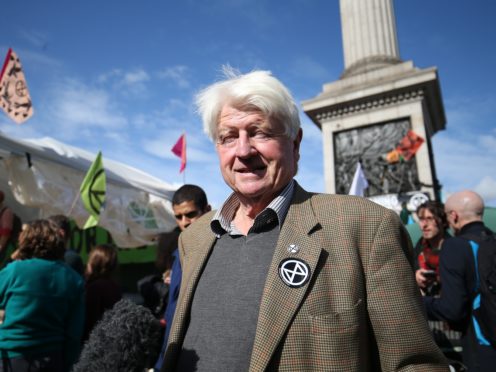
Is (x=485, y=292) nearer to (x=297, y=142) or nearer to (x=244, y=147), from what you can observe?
(x=297, y=142)

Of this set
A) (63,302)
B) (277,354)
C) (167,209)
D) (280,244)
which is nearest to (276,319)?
(277,354)

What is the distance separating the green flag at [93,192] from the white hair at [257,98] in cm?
435

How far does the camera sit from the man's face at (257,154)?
1568mm

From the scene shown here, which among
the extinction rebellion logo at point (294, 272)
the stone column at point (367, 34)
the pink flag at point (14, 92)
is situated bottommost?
the extinction rebellion logo at point (294, 272)

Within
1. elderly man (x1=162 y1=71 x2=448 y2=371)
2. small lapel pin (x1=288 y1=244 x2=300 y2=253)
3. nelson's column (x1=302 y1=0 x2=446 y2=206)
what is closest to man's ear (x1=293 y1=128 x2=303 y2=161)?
elderly man (x1=162 y1=71 x2=448 y2=371)

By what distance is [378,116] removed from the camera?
9.00 metres

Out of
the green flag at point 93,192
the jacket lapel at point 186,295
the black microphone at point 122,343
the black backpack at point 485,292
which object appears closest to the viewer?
the black microphone at point 122,343

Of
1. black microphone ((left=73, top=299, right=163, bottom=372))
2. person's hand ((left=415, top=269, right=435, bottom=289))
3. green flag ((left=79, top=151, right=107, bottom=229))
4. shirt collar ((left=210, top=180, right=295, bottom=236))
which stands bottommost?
black microphone ((left=73, top=299, right=163, bottom=372))

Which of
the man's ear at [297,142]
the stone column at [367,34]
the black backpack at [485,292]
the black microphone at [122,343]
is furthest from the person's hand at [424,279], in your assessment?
the stone column at [367,34]

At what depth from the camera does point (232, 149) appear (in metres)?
1.64

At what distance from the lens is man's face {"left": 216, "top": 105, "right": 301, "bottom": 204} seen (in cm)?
157

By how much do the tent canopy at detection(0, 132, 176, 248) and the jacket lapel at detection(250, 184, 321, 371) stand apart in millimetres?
5040

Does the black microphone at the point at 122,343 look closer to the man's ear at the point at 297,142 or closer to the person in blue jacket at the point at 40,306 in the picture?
the man's ear at the point at 297,142

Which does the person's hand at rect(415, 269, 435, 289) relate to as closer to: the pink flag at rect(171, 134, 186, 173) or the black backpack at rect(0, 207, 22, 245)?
the black backpack at rect(0, 207, 22, 245)
